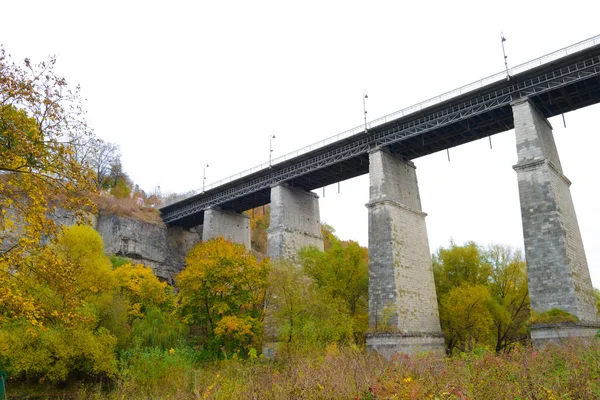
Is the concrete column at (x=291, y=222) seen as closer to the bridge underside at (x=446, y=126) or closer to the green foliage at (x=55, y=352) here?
the bridge underside at (x=446, y=126)

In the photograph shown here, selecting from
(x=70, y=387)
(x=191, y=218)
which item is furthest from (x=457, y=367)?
(x=191, y=218)

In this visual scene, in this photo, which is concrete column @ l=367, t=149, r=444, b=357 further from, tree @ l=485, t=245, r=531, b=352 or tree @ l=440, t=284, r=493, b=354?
tree @ l=485, t=245, r=531, b=352

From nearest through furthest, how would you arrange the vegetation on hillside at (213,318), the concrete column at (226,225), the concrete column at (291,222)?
the vegetation on hillside at (213,318) → the concrete column at (291,222) → the concrete column at (226,225)

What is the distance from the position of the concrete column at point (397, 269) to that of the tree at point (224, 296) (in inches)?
278

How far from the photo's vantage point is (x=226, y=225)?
45.4 metres

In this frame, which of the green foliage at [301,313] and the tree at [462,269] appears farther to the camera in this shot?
the tree at [462,269]

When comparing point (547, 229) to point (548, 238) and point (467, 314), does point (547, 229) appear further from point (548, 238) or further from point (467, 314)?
point (467, 314)

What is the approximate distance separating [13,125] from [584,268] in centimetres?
2532

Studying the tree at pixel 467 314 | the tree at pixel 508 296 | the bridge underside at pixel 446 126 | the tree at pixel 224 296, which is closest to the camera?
the bridge underside at pixel 446 126

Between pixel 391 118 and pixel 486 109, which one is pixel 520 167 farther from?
pixel 391 118

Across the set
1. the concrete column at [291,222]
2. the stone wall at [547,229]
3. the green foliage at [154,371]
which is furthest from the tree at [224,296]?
the stone wall at [547,229]

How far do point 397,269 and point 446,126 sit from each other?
9.92 metres

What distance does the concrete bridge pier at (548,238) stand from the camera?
20.2 metres

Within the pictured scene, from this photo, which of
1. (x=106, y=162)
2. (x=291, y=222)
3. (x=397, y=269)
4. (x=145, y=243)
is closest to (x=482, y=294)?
(x=397, y=269)
